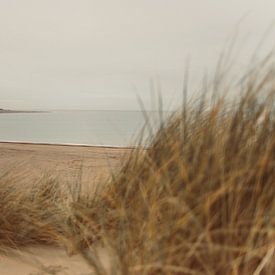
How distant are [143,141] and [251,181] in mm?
952

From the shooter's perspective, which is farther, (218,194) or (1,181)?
(1,181)

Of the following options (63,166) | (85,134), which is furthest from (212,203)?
(85,134)

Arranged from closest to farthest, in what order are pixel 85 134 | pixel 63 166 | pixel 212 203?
pixel 212 203 → pixel 63 166 → pixel 85 134

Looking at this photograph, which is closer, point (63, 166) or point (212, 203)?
point (212, 203)

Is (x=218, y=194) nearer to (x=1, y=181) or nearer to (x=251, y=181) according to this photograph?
(x=251, y=181)

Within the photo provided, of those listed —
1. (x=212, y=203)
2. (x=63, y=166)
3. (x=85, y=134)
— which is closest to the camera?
(x=212, y=203)

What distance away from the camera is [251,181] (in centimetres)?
145

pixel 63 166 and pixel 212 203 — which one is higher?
pixel 212 203

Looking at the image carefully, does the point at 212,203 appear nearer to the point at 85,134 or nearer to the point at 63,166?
the point at 63,166

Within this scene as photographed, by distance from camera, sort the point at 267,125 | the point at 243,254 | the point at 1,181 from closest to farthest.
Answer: the point at 243,254 → the point at 267,125 → the point at 1,181

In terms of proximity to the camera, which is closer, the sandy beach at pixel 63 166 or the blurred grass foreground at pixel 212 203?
the blurred grass foreground at pixel 212 203

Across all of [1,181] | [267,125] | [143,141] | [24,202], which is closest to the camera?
[267,125]

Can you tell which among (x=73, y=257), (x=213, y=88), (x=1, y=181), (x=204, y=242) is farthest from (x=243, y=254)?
(x=1, y=181)

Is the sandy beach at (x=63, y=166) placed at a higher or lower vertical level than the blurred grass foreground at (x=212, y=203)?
lower
